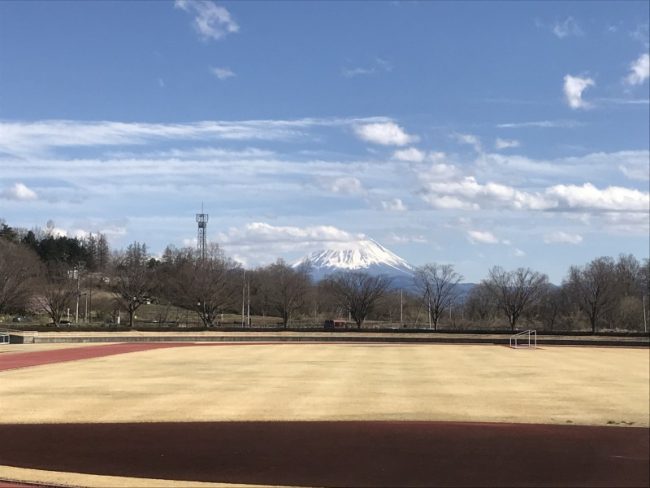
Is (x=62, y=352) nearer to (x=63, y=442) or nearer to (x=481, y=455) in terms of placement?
(x=63, y=442)

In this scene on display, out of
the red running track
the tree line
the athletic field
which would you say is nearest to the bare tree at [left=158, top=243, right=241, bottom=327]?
the tree line

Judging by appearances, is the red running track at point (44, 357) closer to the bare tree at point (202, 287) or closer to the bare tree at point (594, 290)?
the bare tree at point (202, 287)

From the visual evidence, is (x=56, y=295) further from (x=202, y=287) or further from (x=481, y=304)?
(x=481, y=304)

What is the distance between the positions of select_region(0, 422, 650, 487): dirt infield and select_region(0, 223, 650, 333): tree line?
62.3 meters

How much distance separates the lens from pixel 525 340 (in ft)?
181

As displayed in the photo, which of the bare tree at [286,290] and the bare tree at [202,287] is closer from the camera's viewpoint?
the bare tree at [202,287]

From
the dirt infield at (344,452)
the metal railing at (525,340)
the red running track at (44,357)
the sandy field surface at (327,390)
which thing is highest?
the dirt infield at (344,452)

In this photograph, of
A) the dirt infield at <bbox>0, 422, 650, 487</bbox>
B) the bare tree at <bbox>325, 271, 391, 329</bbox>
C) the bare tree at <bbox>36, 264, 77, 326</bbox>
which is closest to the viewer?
the dirt infield at <bbox>0, 422, 650, 487</bbox>

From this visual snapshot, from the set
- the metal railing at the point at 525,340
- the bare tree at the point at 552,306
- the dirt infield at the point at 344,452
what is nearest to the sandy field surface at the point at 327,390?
the dirt infield at the point at 344,452

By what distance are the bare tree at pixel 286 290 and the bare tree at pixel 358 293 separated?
5804 millimetres

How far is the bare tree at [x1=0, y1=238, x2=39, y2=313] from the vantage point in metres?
71.1

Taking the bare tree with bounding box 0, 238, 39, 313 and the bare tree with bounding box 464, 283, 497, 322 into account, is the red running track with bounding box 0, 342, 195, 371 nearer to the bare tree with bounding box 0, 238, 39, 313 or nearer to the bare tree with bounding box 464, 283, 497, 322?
the bare tree with bounding box 0, 238, 39, 313

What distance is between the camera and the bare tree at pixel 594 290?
80.8 m

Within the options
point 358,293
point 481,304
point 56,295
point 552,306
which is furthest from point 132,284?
point 552,306
